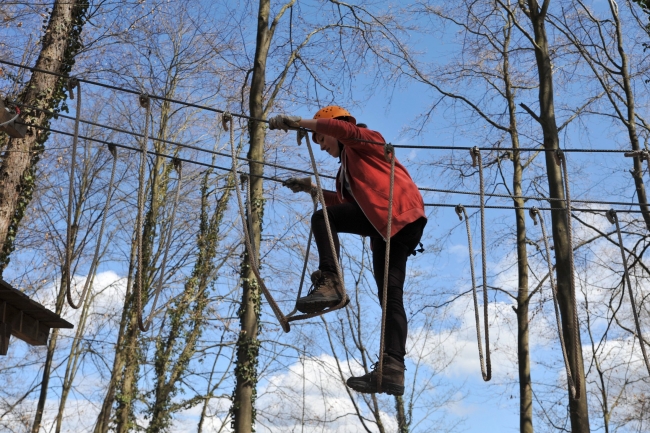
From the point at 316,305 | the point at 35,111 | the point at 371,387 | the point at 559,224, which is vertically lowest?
the point at 371,387

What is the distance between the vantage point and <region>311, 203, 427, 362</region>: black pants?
3.50 meters

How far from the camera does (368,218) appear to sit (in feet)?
11.5

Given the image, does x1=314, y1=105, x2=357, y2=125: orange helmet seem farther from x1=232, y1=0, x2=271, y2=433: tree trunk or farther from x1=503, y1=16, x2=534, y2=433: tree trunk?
x1=503, y1=16, x2=534, y2=433: tree trunk

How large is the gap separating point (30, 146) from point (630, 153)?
18.1 feet

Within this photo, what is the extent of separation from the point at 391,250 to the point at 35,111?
4.85 metres

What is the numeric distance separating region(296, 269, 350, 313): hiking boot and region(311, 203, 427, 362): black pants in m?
0.05

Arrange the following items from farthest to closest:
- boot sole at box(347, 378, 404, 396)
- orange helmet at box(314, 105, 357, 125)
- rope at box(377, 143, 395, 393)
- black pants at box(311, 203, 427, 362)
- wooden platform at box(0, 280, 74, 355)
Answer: wooden platform at box(0, 280, 74, 355) < orange helmet at box(314, 105, 357, 125) < black pants at box(311, 203, 427, 362) < boot sole at box(347, 378, 404, 396) < rope at box(377, 143, 395, 393)

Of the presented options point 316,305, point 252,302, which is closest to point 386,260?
point 316,305

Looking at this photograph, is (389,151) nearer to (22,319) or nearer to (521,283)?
(22,319)

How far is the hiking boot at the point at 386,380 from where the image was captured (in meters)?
3.40

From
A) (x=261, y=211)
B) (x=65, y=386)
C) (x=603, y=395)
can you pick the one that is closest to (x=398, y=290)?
(x=261, y=211)

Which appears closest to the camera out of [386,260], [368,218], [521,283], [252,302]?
[386,260]

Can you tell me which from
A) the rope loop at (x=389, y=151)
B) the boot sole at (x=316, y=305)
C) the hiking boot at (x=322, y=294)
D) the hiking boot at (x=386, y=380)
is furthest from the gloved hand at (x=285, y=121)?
the hiking boot at (x=386, y=380)

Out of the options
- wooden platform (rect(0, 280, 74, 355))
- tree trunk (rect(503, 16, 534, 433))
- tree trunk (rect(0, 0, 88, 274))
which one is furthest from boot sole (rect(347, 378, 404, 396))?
tree trunk (rect(503, 16, 534, 433))
